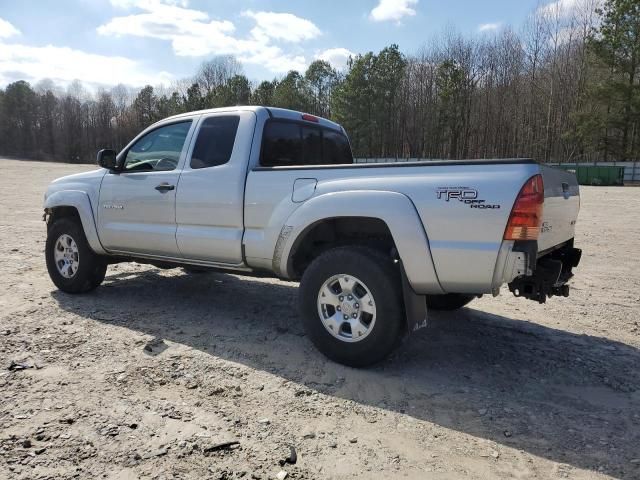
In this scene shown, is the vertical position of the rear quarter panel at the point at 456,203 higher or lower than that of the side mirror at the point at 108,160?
lower

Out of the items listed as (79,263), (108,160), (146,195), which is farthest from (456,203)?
(79,263)

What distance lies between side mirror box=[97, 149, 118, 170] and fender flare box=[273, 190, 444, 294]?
2.74m

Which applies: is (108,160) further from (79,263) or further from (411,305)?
(411,305)

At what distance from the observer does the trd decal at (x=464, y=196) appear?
3234mm

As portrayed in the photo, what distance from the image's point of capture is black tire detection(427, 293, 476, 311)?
516 centimetres

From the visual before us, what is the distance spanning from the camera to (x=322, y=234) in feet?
13.8

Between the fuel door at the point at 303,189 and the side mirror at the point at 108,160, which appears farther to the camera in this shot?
the side mirror at the point at 108,160

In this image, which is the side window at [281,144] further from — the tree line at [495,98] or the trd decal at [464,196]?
the tree line at [495,98]

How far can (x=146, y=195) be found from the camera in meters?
5.14

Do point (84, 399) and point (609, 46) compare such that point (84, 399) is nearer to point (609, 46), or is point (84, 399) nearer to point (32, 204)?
point (32, 204)

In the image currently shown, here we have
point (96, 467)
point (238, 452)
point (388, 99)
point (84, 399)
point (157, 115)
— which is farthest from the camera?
point (157, 115)

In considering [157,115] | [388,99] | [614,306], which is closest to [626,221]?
[614,306]

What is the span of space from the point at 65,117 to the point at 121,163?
113 m

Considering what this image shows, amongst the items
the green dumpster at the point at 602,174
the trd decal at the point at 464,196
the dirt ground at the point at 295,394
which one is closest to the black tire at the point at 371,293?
the dirt ground at the point at 295,394
